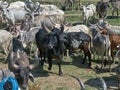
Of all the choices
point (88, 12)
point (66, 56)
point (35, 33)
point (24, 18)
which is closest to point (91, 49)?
point (66, 56)

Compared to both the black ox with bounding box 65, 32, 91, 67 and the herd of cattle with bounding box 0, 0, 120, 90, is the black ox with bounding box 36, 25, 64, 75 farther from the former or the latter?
the black ox with bounding box 65, 32, 91, 67

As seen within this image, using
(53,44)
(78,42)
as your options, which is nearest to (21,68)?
(53,44)

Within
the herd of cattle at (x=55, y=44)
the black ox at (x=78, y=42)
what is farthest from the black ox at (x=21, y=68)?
the black ox at (x=78, y=42)

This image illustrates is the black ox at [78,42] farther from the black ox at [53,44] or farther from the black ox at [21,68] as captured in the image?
the black ox at [21,68]

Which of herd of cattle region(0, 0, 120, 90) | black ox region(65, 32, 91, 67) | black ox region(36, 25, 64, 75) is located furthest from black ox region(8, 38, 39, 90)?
black ox region(65, 32, 91, 67)

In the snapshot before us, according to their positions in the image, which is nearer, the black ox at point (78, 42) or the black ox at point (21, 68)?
the black ox at point (21, 68)

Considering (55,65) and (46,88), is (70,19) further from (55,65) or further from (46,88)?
(46,88)

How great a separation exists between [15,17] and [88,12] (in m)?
5.61

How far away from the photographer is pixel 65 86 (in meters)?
14.9

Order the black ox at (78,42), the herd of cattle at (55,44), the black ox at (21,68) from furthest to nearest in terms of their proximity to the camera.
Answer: the black ox at (78,42) → the herd of cattle at (55,44) → the black ox at (21,68)

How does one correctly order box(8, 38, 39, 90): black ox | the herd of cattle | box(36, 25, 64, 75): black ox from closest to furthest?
box(8, 38, 39, 90): black ox
the herd of cattle
box(36, 25, 64, 75): black ox

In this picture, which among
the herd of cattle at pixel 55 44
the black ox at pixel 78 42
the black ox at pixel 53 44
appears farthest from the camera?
the black ox at pixel 78 42

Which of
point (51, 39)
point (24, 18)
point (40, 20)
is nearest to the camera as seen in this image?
point (51, 39)

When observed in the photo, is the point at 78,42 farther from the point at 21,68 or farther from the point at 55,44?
the point at 21,68
